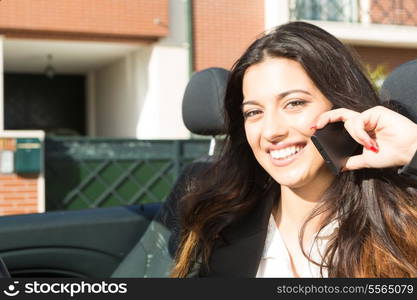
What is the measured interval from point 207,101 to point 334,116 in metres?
0.94

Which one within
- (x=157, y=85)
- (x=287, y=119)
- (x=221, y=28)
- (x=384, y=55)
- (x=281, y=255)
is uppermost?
(x=221, y=28)

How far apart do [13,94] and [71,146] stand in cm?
457

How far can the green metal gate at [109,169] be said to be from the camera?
812 cm

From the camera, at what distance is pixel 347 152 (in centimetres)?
172

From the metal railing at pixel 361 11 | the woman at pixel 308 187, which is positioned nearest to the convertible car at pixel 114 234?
the woman at pixel 308 187

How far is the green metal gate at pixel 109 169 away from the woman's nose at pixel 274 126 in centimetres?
650

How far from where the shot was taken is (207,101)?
2.54 meters

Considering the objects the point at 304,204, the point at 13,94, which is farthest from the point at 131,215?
the point at 13,94

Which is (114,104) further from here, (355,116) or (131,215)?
(355,116)

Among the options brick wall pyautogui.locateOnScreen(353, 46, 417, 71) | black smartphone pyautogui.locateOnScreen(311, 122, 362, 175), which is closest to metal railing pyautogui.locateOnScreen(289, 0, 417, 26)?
brick wall pyautogui.locateOnScreen(353, 46, 417, 71)

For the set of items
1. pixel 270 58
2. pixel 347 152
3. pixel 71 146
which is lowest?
pixel 71 146

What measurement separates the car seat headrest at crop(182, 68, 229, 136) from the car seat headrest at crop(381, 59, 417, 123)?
70 centimetres

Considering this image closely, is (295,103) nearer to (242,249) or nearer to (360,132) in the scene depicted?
(360,132)

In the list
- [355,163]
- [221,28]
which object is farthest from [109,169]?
[355,163]
